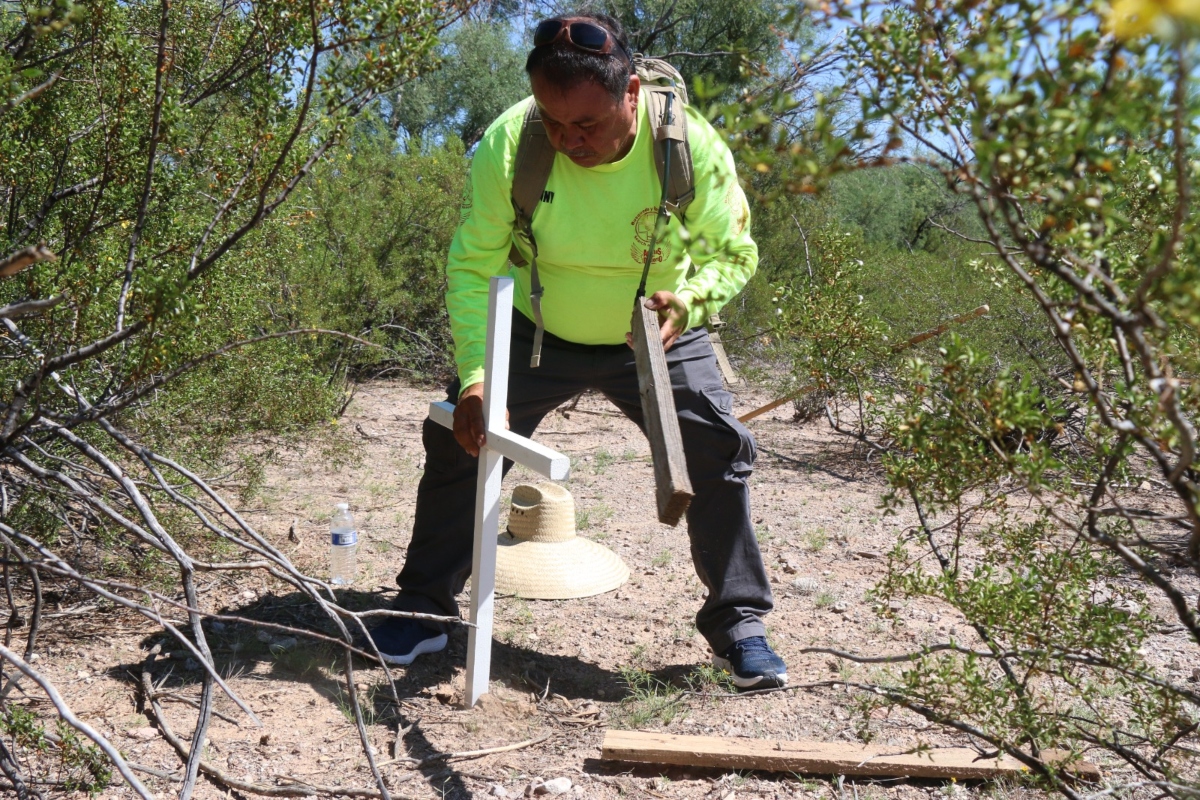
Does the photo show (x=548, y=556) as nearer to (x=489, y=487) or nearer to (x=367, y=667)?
(x=367, y=667)

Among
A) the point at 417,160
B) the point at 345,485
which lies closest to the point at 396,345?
the point at 417,160

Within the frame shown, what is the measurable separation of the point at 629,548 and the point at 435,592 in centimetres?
153

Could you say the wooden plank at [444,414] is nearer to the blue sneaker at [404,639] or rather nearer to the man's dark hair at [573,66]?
the blue sneaker at [404,639]

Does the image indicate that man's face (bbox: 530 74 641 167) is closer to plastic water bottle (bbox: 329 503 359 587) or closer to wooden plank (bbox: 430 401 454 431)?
wooden plank (bbox: 430 401 454 431)

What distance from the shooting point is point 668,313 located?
2783 mm

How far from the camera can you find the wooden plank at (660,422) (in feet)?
7.14

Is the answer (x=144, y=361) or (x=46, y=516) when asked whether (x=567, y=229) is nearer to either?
(x=144, y=361)

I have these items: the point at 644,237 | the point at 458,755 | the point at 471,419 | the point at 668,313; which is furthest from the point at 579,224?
the point at 458,755

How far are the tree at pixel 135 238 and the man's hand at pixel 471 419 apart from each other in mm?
639

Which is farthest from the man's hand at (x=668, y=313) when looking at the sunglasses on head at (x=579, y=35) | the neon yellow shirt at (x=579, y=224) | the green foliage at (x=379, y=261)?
the green foliage at (x=379, y=261)

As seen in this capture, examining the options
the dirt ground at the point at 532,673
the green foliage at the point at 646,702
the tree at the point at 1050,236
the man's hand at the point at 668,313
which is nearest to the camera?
the tree at the point at 1050,236

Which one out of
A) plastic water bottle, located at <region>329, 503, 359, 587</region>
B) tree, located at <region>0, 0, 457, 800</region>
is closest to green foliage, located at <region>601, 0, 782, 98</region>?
tree, located at <region>0, 0, 457, 800</region>

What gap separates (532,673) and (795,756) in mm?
1011

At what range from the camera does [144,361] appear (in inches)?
76.4
